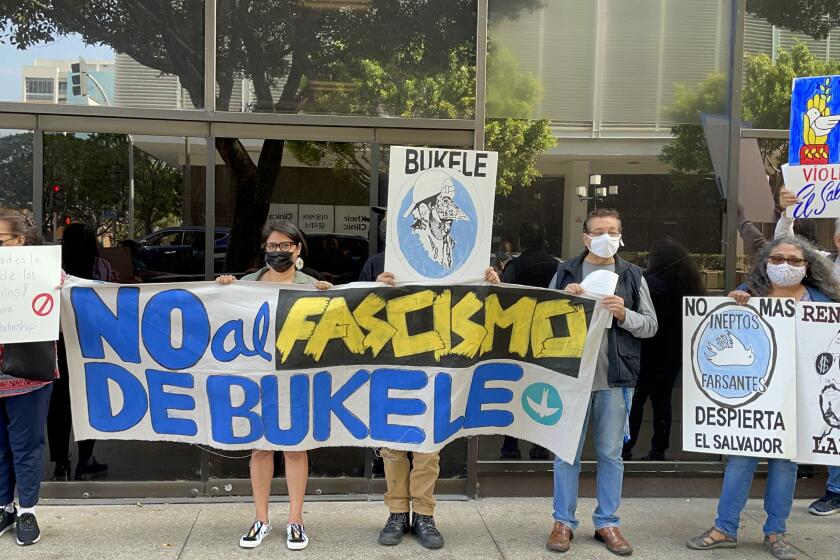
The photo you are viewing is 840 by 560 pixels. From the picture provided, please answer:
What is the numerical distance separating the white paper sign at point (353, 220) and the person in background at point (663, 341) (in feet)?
6.72

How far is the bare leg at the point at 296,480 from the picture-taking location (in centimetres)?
456

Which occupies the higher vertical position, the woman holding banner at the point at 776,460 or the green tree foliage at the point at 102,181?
the green tree foliage at the point at 102,181

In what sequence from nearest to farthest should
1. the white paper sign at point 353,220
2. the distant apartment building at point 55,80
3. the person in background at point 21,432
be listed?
the person in background at point 21,432
the distant apartment building at point 55,80
the white paper sign at point 353,220

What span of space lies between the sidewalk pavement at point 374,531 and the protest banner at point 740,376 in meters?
0.69

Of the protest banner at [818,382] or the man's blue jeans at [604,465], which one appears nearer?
the protest banner at [818,382]

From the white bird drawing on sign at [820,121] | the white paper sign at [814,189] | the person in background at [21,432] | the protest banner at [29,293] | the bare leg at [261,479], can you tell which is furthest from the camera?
the white bird drawing on sign at [820,121]

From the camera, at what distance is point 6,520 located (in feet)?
15.3

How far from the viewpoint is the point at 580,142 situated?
18.7ft

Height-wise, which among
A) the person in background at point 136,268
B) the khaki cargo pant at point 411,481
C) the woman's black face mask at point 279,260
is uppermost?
the woman's black face mask at point 279,260

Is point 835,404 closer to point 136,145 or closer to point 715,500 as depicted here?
point 715,500

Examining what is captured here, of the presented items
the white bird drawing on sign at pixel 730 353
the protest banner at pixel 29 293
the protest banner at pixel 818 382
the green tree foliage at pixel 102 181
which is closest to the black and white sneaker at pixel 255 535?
the protest banner at pixel 29 293

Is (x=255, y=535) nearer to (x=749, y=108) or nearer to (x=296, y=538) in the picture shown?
(x=296, y=538)

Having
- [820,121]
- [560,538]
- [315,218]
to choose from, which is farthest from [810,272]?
[315,218]

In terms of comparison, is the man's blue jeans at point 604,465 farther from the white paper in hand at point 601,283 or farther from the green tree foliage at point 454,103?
the green tree foliage at point 454,103
